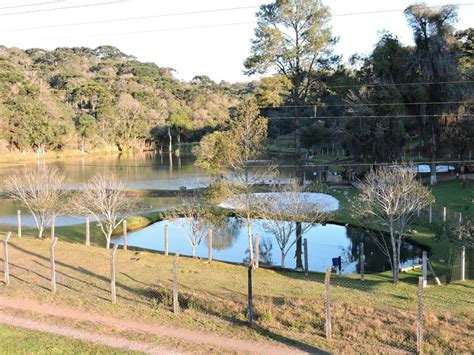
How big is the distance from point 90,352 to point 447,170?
4247 cm

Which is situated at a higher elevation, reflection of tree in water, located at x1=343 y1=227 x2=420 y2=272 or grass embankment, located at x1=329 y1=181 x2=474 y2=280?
grass embankment, located at x1=329 y1=181 x2=474 y2=280

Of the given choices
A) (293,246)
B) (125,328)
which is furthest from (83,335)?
(293,246)

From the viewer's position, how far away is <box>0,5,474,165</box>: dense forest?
37.1 metres

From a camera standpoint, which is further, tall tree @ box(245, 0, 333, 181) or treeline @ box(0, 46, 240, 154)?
treeline @ box(0, 46, 240, 154)

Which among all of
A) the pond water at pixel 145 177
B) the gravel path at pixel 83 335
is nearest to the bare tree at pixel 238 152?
the pond water at pixel 145 177

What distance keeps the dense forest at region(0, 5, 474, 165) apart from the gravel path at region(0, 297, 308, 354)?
14.7m

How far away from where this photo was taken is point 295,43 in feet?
82.9

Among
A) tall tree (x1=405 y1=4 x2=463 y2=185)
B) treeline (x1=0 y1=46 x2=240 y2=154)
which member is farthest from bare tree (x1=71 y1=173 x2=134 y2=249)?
treeline (x1=0 y1=46 x2=240 y2=154)

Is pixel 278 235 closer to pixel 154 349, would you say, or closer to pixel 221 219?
pixel 221 219

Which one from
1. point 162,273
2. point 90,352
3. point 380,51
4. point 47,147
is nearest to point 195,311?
point 90,352

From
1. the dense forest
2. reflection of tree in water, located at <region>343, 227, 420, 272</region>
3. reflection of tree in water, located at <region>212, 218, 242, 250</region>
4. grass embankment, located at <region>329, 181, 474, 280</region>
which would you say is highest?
the dense forest

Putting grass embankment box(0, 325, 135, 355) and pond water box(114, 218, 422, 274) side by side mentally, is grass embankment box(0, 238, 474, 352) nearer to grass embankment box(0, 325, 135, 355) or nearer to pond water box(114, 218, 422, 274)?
grass embankment box(0, 325, 135, 355)

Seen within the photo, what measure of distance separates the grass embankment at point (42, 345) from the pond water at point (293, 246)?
46.1 ft

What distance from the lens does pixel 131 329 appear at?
424 inches
